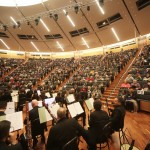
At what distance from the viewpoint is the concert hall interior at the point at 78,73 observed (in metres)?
3.80

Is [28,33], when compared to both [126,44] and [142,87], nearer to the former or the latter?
[126,44]

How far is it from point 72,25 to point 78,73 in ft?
16.6

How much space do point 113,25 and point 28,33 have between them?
958 cm

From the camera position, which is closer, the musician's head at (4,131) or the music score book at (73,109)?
the musician's head at (4,131)

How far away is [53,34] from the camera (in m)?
18.6

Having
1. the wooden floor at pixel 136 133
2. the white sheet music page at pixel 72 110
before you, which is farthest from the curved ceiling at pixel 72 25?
the white sheet music page at pixel 72 110

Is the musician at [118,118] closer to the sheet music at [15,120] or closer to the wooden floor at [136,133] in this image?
the wooden floor at [136,133]

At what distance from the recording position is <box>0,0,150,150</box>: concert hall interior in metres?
3.80

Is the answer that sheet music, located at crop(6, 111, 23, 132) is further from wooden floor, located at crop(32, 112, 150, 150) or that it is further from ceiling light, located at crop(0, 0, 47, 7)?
ceiling light, located at crop(0, 0, 47, 7)

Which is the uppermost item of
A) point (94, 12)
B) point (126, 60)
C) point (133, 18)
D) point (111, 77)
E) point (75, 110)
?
point (94, 12)

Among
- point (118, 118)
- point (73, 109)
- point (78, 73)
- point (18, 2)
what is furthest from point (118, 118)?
point (18, 2)

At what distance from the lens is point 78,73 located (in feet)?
50.1

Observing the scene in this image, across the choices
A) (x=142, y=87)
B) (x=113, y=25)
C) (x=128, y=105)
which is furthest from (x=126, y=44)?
(x=128, y=105)

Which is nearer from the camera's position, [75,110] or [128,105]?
[75,110]
